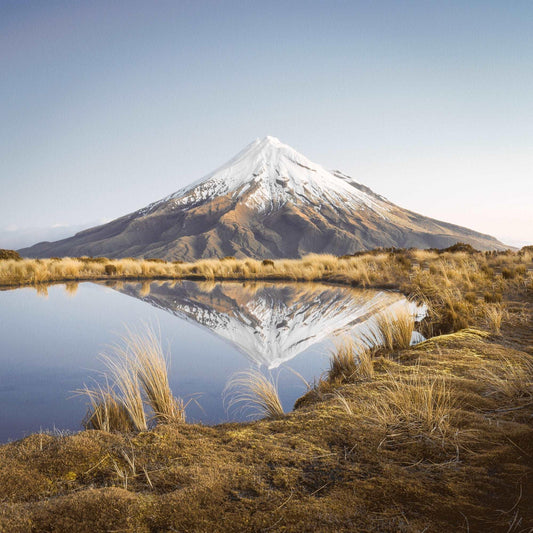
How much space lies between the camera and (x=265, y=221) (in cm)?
12875

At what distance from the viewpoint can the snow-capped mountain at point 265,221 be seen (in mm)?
111500

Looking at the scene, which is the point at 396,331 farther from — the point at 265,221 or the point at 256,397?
the point at 265,221

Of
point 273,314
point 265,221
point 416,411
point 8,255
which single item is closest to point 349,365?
point 416,411

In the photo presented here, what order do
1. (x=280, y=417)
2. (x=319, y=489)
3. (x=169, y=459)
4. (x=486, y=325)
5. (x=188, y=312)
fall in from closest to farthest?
1. (x=319, y=489)
2. (x=169, y=459)
3. (x=280, y=417)
4. (x=486, y=325)
5. (x=188, y=312)

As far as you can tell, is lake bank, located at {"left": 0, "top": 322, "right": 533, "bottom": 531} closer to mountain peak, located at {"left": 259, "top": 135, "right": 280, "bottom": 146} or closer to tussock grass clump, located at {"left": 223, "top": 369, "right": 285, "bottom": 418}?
tussock grass clump, located at {"left": 223, "top": 369, "right": 285, "bottom": 418}

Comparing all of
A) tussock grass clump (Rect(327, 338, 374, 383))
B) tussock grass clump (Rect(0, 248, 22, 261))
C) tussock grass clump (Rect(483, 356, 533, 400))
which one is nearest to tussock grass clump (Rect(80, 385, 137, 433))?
tussock grass clump (Rect(327, 338, 374, 383))

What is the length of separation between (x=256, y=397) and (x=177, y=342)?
2.47 m

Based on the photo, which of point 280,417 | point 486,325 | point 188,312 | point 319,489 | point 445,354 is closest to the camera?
point 319,489

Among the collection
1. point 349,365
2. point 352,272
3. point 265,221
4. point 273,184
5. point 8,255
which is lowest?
point 349,365

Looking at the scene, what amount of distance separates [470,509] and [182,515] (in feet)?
3.61

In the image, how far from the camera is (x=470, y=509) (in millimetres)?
1521

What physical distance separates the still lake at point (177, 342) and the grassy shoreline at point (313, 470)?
947 millimetres

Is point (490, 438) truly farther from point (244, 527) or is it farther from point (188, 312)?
point (188, 312)

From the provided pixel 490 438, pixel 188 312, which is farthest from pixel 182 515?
pixel 188 312
